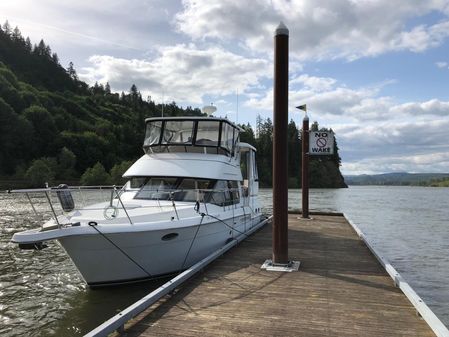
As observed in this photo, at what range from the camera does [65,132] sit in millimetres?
102938

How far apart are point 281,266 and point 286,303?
223 centimetres

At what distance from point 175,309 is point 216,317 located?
2.24 feet

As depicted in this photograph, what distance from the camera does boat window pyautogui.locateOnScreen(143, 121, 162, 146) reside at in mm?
13047

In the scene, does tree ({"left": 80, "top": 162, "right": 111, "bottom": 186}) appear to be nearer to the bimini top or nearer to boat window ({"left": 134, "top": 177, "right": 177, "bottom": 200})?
the bimini top

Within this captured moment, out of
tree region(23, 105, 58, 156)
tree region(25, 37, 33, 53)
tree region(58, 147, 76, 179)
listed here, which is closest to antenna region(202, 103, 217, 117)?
tree region(58, 147, 76, 179)

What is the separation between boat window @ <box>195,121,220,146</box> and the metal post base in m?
4.85

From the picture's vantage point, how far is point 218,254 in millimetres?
9602

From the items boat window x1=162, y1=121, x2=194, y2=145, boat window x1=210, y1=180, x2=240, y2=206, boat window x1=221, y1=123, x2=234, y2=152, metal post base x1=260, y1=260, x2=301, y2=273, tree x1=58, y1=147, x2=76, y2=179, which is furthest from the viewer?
tree x1=58, y1=147, x2=76, y2=179

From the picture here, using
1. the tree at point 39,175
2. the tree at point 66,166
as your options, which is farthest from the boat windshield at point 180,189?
the tree at point 66,166

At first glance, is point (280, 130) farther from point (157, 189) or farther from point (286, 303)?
point (157, 189)

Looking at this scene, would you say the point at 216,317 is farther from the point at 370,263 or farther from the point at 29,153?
the point at 29,153

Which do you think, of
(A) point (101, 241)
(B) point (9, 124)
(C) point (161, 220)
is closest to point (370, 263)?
(C) point (161, 220)

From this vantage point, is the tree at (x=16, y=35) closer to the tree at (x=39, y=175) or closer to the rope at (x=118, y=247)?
the tree at (x=39, y=175)

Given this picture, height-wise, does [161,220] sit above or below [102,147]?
below
